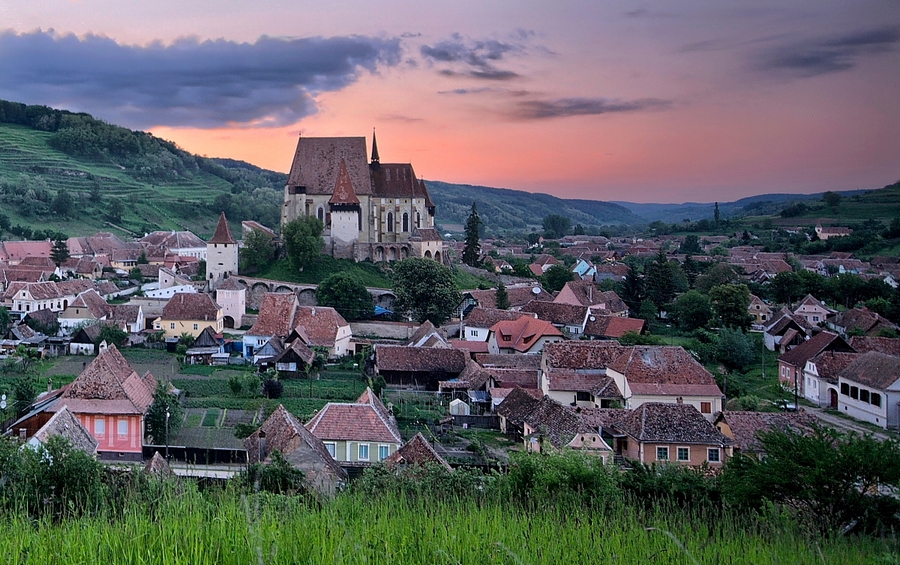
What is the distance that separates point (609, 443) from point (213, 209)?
8778 centimetres

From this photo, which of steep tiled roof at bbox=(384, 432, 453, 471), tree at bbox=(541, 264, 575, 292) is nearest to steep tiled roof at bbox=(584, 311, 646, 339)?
tree at bbox=(541, 264, 575, 292)

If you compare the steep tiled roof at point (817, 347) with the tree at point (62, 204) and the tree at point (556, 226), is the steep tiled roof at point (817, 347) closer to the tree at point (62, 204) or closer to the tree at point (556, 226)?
the tree at point (62, 204)

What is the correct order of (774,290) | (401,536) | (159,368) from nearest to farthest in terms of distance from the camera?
(401,536) → (159,368) → (774,290)

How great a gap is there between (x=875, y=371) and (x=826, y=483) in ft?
66.9

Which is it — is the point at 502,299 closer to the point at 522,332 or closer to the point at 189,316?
the point at 522,332

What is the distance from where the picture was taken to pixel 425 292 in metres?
45.2

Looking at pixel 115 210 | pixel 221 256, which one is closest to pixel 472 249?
pixel 221 256

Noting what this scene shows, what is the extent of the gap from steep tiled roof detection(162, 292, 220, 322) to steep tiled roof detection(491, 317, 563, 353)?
48.5ft

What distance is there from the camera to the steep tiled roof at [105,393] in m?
22.9

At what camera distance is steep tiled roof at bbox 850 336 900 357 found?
34.6 meters

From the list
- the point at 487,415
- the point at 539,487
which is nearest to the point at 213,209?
the point at 487,415

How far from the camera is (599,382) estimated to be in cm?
2931

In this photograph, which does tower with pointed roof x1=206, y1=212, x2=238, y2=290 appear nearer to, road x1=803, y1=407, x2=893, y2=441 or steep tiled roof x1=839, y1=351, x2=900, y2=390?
road x1=803, y1=407, x2=893, y2=441

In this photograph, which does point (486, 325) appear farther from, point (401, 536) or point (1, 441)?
point (401, 536)
